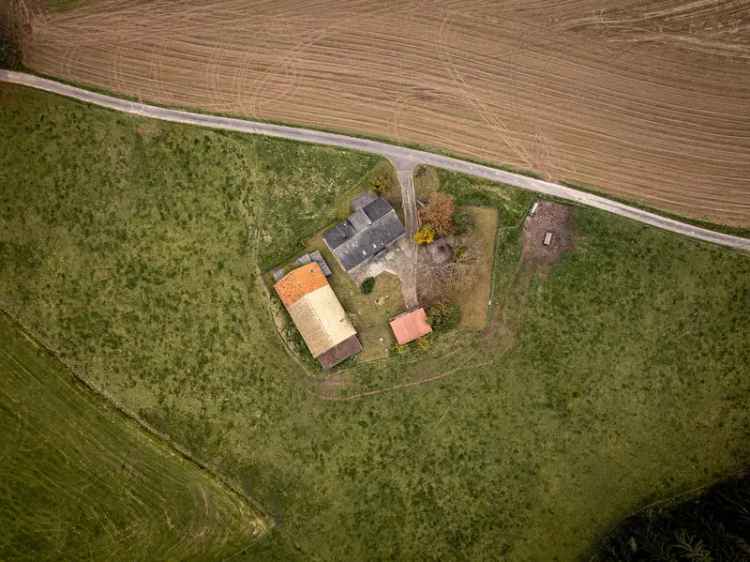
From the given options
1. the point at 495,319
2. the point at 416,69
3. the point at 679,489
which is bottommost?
the point at 679,489

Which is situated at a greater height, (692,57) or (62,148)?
(62,148)

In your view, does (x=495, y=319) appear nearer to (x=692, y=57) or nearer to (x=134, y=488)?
(x=692, y=57)

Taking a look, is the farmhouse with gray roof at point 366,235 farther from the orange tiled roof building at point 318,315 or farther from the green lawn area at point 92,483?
the green lawn area at point 92,483

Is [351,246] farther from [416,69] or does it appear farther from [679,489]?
[679,489]

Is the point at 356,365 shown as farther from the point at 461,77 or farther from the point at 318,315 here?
the point at 461,77


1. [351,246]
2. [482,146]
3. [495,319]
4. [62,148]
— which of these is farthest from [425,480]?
[62,148]

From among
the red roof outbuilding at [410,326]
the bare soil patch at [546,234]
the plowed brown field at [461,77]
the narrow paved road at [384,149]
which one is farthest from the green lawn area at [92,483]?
the bare soil patch at [546,234]
